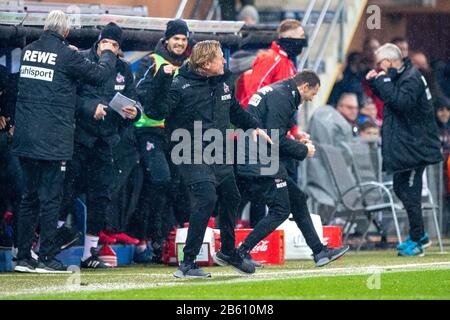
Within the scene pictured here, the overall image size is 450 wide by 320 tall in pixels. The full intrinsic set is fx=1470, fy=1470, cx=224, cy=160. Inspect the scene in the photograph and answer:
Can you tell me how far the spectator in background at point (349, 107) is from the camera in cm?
1923

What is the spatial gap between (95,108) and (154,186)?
1309mm

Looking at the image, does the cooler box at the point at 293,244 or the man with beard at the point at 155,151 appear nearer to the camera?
the man with beard at the point at 155,151

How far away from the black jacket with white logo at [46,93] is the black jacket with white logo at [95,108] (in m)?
0.82

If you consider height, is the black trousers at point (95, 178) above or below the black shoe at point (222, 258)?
above

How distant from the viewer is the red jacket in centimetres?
1538

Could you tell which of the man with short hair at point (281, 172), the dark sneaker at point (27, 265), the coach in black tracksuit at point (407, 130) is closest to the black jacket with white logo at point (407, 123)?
the coach in black tracksuit at point (407, 130)

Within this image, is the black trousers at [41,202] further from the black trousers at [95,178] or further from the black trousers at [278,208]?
the black trousers at [278,208]

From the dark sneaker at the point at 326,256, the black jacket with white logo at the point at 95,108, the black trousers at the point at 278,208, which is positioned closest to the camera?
the black trousers at the point at 278,208

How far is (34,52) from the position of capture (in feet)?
43.3

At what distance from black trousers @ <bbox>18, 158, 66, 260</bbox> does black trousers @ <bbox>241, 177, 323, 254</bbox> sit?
1749 mm

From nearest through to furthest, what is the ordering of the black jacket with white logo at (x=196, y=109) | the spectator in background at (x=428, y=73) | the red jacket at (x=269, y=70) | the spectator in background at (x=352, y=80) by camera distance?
the black jacket with white logo at (x=196, y=109) < the red jacket at (x=269, y=70) < the spectator in background at (x=352, y=80) < the spectator in background at (x=428, y=73)

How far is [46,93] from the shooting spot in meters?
13.2

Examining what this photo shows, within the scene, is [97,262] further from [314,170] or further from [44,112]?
[314,170]

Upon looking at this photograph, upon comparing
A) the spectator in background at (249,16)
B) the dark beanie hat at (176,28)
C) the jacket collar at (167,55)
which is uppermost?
the spectator in background at (249,16)
